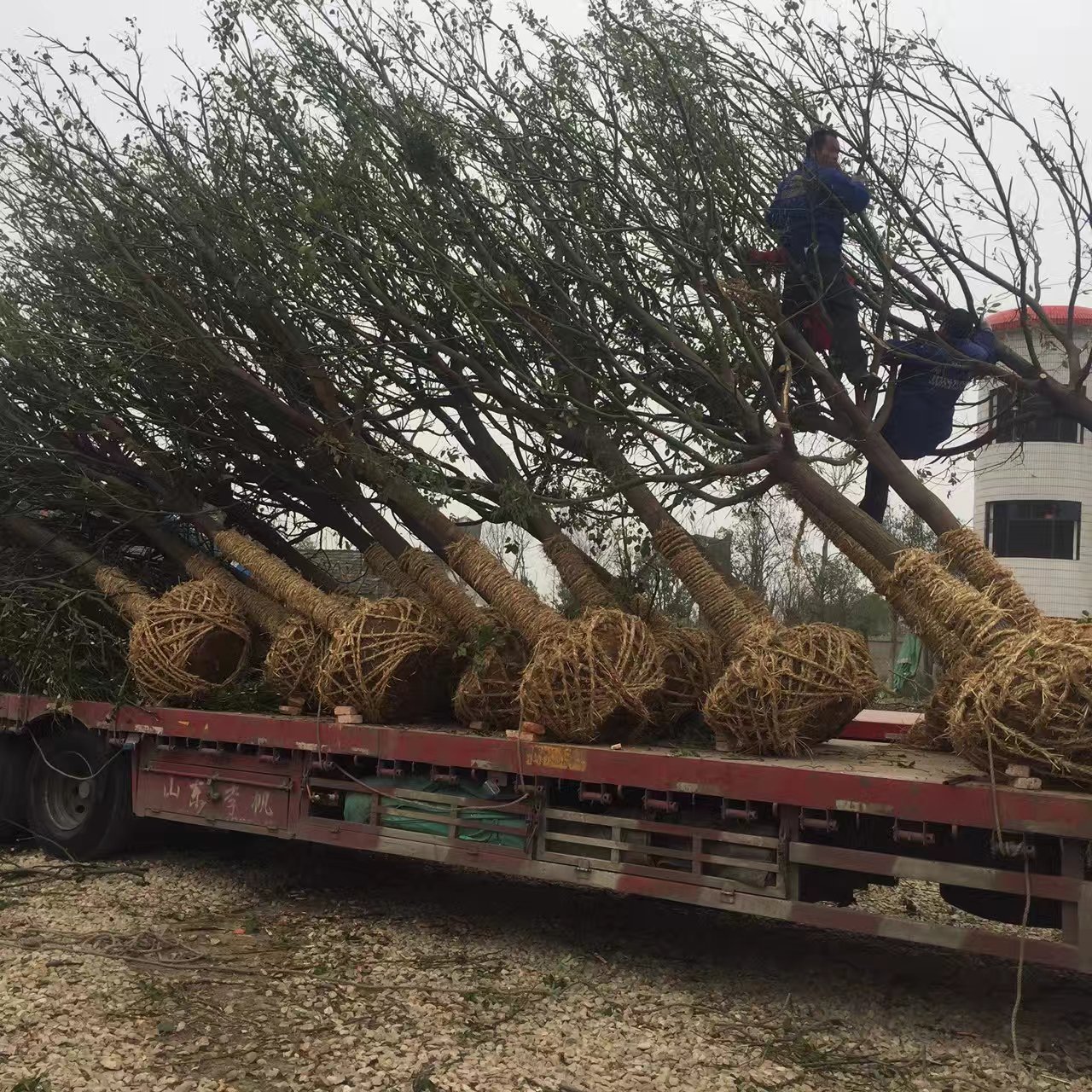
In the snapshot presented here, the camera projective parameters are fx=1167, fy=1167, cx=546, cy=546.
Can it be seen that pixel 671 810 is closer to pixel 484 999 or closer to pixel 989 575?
pixel 484 999

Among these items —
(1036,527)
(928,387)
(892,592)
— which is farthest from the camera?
(1036,527)

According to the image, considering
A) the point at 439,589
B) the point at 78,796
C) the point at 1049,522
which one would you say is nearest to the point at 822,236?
the point at 439,589

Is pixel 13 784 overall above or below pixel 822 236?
below

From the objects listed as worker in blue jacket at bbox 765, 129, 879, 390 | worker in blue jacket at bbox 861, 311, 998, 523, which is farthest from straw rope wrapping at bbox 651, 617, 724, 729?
worker in blue jacket at bbox 765, 129, 879, 390

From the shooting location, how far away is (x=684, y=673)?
6691 mm

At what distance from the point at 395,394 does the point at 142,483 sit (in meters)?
2.40

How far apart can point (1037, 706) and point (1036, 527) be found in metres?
23.4

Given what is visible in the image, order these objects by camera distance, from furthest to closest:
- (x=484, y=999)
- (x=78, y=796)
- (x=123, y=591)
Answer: (x=78, y=796)
(x=123, y=591)
(x=484, y=999)

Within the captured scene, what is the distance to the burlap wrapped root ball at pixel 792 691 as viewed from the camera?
568 centimetres

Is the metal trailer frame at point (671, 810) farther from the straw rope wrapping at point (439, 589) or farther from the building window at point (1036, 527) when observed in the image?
the building window at point (1036, 527)

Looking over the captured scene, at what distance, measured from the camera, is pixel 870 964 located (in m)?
6.32

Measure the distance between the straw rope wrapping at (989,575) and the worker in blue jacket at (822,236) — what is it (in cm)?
158

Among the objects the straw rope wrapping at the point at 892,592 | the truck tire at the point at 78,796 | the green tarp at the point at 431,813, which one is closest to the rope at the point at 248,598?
the truck tire at the point at 78,796

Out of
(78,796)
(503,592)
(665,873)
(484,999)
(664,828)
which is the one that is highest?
(503,592)
